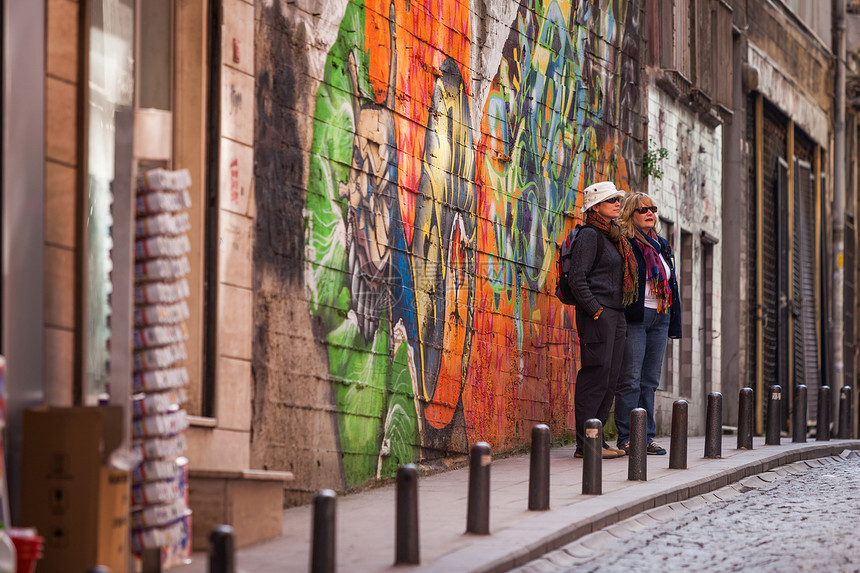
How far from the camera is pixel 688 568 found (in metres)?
7.63

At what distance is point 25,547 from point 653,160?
1234 cm

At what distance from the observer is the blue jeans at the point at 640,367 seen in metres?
12.4

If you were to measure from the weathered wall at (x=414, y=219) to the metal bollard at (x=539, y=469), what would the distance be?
5.10ft

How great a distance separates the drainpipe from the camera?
86.0ft

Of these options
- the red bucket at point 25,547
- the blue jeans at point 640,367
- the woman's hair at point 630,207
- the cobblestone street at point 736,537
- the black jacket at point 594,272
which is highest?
the woman's hair at point 630,207

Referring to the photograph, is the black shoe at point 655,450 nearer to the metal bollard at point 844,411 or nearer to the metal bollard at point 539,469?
the metal bollard at point 539,469

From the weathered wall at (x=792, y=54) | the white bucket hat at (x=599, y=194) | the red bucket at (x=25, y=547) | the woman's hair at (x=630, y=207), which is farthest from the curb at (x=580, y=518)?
the weathered wall at (x=792, y=54)

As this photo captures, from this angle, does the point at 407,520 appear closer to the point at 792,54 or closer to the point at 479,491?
the point at 479,491

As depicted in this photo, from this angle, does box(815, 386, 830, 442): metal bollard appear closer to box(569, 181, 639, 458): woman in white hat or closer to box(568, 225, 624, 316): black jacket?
box(569, 181, 639, 458): woman in white hat

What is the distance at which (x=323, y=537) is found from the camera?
6531 mm

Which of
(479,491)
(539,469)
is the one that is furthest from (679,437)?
(479,491)

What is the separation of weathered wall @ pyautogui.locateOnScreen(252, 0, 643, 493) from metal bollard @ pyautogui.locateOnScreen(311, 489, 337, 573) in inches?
104

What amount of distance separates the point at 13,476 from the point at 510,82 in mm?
7719

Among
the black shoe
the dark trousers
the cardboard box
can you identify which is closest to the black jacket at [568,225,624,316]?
the dark trousers
